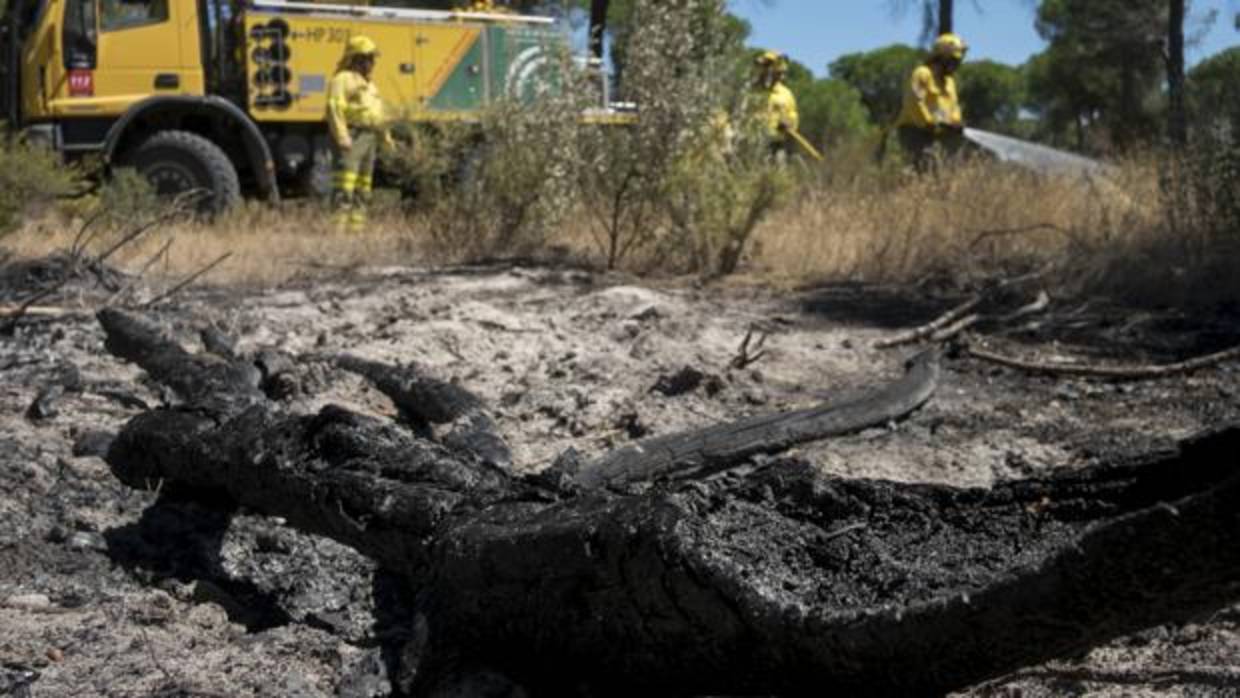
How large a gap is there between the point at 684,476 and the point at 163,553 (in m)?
1.64

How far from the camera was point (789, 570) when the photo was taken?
2.88 m

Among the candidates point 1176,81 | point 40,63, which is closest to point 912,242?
point 1176,81

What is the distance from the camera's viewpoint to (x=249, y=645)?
3969mm

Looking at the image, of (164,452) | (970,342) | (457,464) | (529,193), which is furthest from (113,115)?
(457,464)

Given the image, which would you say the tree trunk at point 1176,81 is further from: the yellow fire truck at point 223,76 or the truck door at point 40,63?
the truck door at point 40,63

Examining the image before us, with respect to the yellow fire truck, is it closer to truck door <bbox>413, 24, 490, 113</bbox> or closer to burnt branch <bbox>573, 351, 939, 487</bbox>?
truck door <bbox>413, 24, 490, 113</bbox>

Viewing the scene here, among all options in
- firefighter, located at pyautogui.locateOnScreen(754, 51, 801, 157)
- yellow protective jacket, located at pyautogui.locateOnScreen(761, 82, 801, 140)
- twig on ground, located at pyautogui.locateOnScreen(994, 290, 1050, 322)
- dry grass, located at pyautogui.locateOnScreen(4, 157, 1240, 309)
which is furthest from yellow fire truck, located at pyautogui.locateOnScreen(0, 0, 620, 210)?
twig on ground, located at pyautogui.locateOnScreen(994, 290, 1050, 322)

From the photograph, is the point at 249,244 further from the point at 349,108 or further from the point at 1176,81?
the point at 1176,81

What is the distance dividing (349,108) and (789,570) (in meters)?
12.0

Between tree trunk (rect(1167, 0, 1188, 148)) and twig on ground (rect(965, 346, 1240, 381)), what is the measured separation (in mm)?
4866

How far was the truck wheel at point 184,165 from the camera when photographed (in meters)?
14.8

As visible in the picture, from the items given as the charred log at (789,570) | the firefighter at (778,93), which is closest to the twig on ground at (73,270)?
the charred log at (789,570)

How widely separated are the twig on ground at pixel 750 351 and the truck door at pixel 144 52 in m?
8.31

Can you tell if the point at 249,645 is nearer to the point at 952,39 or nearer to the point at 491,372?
the point at 491,372
